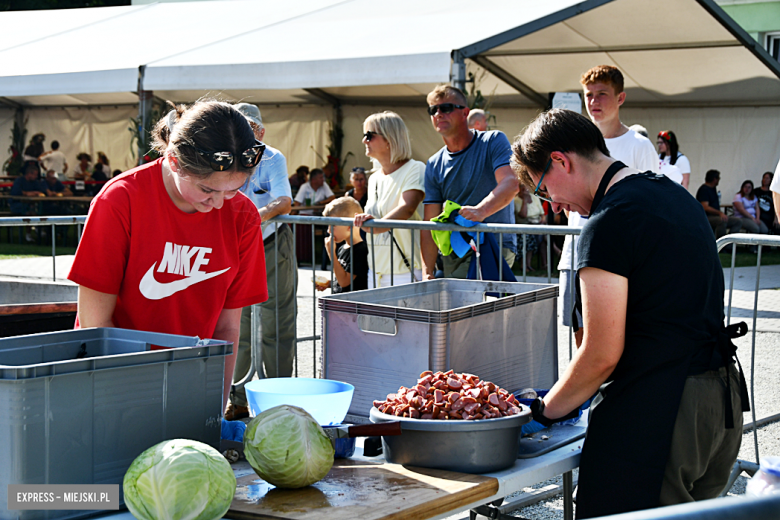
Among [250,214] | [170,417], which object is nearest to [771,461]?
[170,417]

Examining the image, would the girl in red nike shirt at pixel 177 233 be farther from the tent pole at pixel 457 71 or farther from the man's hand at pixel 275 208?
the tent pole at pixel 457 71

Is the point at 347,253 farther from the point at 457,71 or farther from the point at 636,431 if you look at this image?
the point at 457,71

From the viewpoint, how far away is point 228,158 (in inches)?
83.5

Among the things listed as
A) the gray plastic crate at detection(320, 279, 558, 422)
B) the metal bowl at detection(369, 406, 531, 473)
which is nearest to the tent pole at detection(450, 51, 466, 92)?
the gray plastic crate at detection(320, 279, 558, 422)

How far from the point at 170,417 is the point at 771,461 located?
1205mm

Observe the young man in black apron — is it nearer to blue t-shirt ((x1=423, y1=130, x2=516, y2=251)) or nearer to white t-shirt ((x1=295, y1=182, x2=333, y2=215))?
blue t-shirt ((x1=423, y1=130, x2=516, y2=251))

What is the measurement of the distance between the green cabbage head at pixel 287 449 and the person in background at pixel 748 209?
15210 millimetres

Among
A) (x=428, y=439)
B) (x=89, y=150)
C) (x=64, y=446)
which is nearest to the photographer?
(x=64, y=446)

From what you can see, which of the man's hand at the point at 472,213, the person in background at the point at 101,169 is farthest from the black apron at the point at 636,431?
the person in background at the point at 101,169

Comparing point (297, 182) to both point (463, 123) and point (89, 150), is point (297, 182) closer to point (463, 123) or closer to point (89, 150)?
point (89, 150)

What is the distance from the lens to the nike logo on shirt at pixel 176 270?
2.29 meters

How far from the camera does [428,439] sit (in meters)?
1.97

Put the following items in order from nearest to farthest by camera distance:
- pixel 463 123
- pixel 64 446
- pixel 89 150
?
pixel 64 446
pixel 463 123
pixel 89 150

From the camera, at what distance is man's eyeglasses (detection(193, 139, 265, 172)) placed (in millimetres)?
2109
